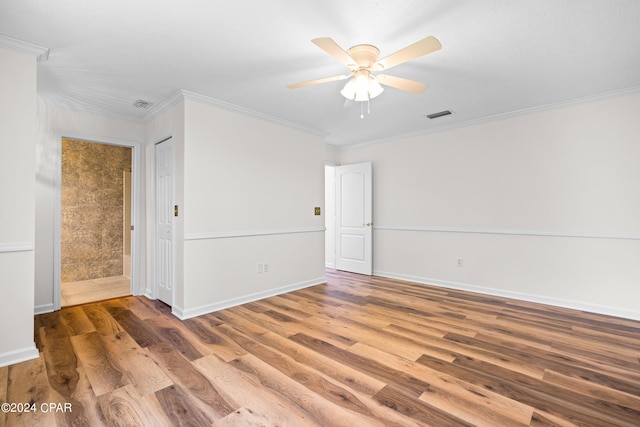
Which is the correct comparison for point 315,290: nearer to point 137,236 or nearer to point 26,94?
point 137,236

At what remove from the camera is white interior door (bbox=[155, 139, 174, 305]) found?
146 inches

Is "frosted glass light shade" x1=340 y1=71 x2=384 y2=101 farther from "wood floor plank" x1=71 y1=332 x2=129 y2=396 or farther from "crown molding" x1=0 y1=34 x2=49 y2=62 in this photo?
"wood floor plank" x1=71 y1=332 x2=129 y2=396

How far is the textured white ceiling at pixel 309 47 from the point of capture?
1990 millimetres

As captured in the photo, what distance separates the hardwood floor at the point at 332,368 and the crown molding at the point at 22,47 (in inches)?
96.1

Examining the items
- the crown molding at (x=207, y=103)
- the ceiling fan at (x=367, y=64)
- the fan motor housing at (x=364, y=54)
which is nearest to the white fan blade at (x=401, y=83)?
the ceiling fan at (x=367, y=64)

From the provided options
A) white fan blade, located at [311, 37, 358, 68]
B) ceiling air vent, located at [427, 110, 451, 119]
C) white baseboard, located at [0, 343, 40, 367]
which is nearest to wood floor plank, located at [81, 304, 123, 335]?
white baseboard, located at [0, 343, 40, 367]

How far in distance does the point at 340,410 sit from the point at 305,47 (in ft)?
8.62

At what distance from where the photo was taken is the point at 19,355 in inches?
91.8

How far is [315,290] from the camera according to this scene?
177 inches

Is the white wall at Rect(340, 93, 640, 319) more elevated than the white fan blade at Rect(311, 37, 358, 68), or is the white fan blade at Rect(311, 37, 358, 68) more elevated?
the white fan blade at Rect(311, 37, 358, 68)

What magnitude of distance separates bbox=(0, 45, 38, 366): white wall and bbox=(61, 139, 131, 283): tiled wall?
3034 mm

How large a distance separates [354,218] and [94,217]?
460 centimetres

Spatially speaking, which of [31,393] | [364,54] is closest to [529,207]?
[364,54]

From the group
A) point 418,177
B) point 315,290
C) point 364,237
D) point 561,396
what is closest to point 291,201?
point 315,290
